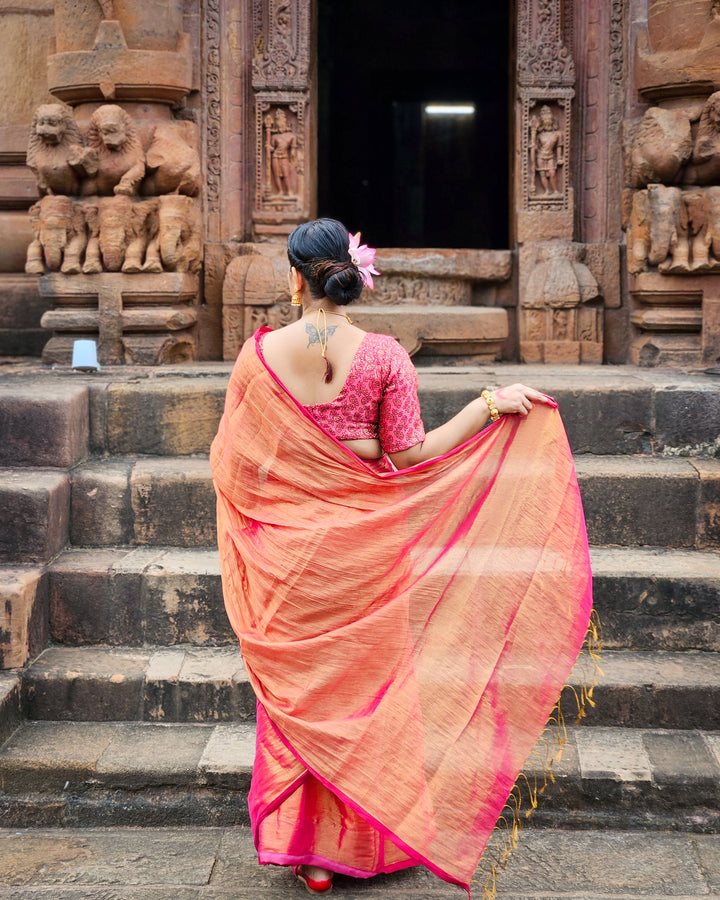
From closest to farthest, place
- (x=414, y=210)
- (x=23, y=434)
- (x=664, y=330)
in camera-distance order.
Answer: (x=23, y=434) < (x=664, y=330) < (x=414, y=210)

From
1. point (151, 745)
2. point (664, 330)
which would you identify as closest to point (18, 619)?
point (151, 745)

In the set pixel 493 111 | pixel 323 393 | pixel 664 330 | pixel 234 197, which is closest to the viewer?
pixel 323 393

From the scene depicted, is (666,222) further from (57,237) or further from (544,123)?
(57,237)

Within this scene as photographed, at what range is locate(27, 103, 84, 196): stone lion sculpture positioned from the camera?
5.63 m

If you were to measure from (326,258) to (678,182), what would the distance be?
3.85 m

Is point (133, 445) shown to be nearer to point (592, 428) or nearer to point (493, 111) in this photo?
point (592, 428)

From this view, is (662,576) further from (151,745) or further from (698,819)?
(151,745)

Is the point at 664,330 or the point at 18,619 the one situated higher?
the point at 664,330

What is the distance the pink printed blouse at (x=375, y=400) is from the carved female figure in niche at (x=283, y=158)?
12.7 feet

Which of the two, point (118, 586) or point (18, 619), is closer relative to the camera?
point (18, 619)

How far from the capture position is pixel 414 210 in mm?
14906

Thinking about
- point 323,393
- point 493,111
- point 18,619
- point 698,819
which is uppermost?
point 493,111

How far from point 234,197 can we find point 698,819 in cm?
463

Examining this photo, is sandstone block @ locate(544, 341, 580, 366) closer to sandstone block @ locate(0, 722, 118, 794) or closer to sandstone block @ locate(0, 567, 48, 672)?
sandstone block @ locate(0, 567, 48, 672)
